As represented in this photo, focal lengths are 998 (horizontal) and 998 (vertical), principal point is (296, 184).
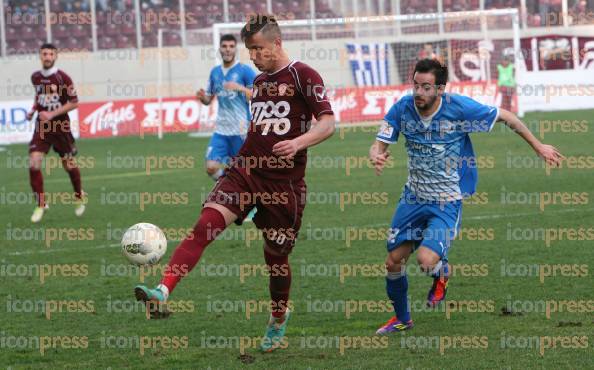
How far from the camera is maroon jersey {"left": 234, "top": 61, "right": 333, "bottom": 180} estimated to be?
627 centimetres

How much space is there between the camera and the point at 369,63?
3394cm

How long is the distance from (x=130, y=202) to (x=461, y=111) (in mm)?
9010

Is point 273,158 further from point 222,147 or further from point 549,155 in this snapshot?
point 222,147

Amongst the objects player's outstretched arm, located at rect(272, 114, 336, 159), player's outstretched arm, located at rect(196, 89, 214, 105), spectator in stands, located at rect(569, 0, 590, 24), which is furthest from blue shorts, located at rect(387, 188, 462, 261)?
spectator in stands, located at rect(569, 0, 590, 24)

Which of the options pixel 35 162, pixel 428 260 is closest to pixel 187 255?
pixel 428 260

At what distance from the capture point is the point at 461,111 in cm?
687

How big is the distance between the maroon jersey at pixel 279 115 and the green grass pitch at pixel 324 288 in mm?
1202

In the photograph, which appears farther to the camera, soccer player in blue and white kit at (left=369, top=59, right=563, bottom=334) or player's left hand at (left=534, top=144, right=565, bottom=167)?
soccer player in blue and white kit at (left=369, top=59, right=563, bottom=334)

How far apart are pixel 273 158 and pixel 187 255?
904 mm

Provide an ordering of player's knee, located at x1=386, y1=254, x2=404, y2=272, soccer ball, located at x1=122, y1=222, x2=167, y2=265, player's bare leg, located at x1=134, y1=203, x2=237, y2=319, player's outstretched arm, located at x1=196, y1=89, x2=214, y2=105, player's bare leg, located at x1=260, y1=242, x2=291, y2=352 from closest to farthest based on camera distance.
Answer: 1. player's bare leg, located at x1=134, y1=203, x2=237, y2=319
2. soccer ball, located at x1=122, y1=222, x2=167, y2=265
3. player's bare leg, located at x1=260, y1=242, x2=291, y2=352
4. player's knee, located at x1=386, y1=254, x2=404, y2=272
5. player's outstretched arm, located at x1=196, y1=89, x2=214, y2=105

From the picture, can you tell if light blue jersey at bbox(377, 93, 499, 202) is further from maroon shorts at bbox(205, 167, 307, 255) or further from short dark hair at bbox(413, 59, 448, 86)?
maroon shorts at bbox(205, 167, 307, 255)

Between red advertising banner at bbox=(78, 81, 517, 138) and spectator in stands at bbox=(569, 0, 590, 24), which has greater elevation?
spectator in stands at bbox=(569, 0, 590, 24)

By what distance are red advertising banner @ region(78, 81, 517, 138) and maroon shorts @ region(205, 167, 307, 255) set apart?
23.8m

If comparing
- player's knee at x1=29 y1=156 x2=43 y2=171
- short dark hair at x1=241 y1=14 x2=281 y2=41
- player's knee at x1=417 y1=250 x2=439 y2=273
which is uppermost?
short dark hair at x1=241 y1=14 x2=281 y2=41
